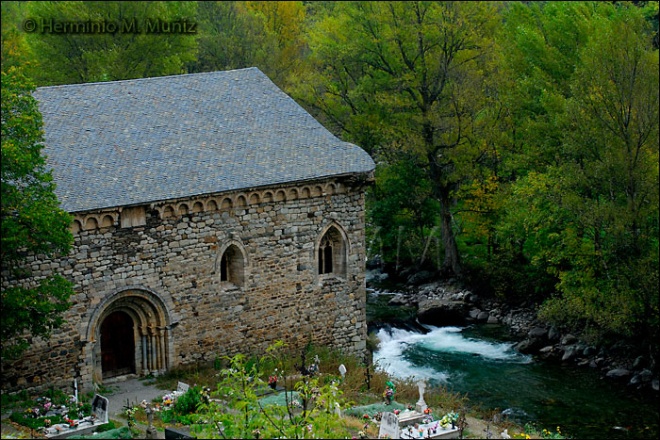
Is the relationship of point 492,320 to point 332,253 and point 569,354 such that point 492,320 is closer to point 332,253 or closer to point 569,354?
point 569,354

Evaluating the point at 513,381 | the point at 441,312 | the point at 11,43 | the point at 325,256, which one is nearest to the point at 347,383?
the point at 325,256

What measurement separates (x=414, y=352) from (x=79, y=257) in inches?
536

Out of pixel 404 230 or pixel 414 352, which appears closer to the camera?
pixel 414 352

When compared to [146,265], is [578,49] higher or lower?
higher

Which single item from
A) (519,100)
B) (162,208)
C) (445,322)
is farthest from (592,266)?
(162,208)

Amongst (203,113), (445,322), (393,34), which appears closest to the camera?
(203,113)

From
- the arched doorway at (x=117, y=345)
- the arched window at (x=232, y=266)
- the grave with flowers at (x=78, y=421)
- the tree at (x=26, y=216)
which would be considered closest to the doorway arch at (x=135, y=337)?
the arched doorway at (x=117, y=345)

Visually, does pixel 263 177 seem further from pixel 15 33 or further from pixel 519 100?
pixel 15 33

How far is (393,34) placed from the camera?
142 feet

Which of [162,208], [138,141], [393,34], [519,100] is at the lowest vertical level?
[162,208]

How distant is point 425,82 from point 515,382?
55.9 feet

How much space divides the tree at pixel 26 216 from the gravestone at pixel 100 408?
1.83 m

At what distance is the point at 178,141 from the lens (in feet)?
87.1

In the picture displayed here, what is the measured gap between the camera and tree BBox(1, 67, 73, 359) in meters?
20.8
